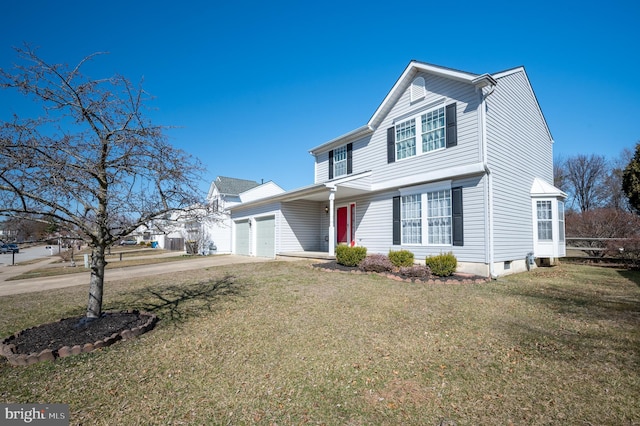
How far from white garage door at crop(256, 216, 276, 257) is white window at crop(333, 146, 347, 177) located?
4467mm

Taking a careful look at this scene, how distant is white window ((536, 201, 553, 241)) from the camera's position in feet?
39.7

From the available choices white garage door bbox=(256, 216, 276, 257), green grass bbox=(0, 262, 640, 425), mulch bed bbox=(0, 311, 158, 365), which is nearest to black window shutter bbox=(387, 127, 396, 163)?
green grass bbox=(0, 262, 640, 425)

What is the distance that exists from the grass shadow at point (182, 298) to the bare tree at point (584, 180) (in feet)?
129

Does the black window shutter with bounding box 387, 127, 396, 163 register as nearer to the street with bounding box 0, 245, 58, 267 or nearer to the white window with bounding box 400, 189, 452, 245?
the white window with bounding box 400, 189, 452, 245

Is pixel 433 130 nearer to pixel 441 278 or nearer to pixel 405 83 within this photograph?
pixel 405 83

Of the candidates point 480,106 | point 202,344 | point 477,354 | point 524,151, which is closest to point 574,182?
point 524,151

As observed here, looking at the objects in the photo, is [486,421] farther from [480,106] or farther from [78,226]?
[480,106]

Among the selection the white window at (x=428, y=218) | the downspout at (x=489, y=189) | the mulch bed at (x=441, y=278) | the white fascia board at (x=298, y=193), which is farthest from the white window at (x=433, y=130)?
the mulch bed at (x=441, y=278)

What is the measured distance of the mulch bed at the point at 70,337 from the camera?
4160mm

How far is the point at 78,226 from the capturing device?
4.64 meters

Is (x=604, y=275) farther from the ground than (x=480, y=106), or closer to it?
closer to it

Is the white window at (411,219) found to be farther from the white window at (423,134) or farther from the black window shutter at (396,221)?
the white window at (423,134)

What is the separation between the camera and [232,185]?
27766 millimetres

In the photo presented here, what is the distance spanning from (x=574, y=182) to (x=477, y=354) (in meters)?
40.9
